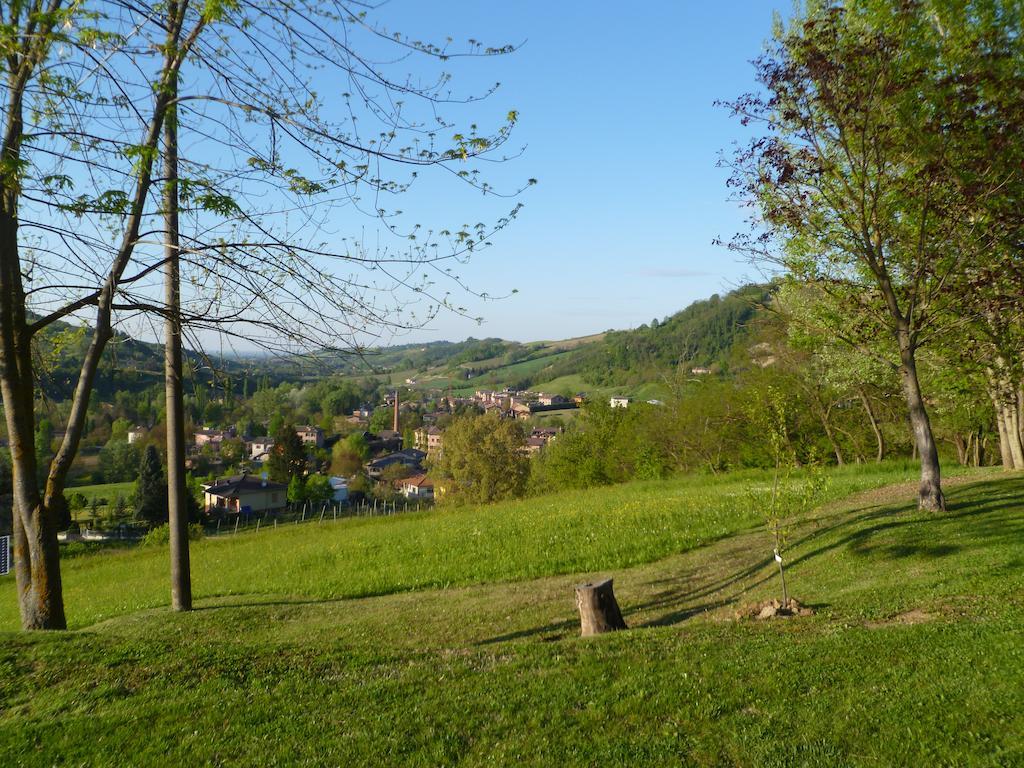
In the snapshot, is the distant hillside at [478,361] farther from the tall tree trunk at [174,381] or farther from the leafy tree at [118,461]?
the leafy tree at [118,461]

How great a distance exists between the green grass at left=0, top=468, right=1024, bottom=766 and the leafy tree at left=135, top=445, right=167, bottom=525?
193 ft

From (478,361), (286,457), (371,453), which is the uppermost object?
(478,361)

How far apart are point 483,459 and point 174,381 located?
40999 mm

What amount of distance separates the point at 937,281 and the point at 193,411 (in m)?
14.4

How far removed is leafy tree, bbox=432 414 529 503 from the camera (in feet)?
168

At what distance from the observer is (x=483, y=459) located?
51.5 m

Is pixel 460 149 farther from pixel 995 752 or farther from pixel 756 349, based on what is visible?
pixel 756 349

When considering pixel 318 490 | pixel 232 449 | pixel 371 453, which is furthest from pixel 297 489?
pixel 371 453

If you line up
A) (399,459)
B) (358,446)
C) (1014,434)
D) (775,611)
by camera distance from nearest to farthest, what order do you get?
1. (775,611)
2. (1014,434)
3. (358,446)
4. (399,459)

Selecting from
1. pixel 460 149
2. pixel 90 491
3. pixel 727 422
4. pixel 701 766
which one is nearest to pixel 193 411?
pixel 460 149

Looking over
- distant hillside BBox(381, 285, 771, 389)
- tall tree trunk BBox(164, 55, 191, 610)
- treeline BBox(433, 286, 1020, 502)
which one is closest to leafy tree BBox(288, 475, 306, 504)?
distant hillside BBox(381, 285, 771, 389)

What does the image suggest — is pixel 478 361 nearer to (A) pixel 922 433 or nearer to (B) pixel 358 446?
(B) pixel 358 446

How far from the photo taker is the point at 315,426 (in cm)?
11231

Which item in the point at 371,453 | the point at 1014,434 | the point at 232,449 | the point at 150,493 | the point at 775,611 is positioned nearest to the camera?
the point at 775,611
